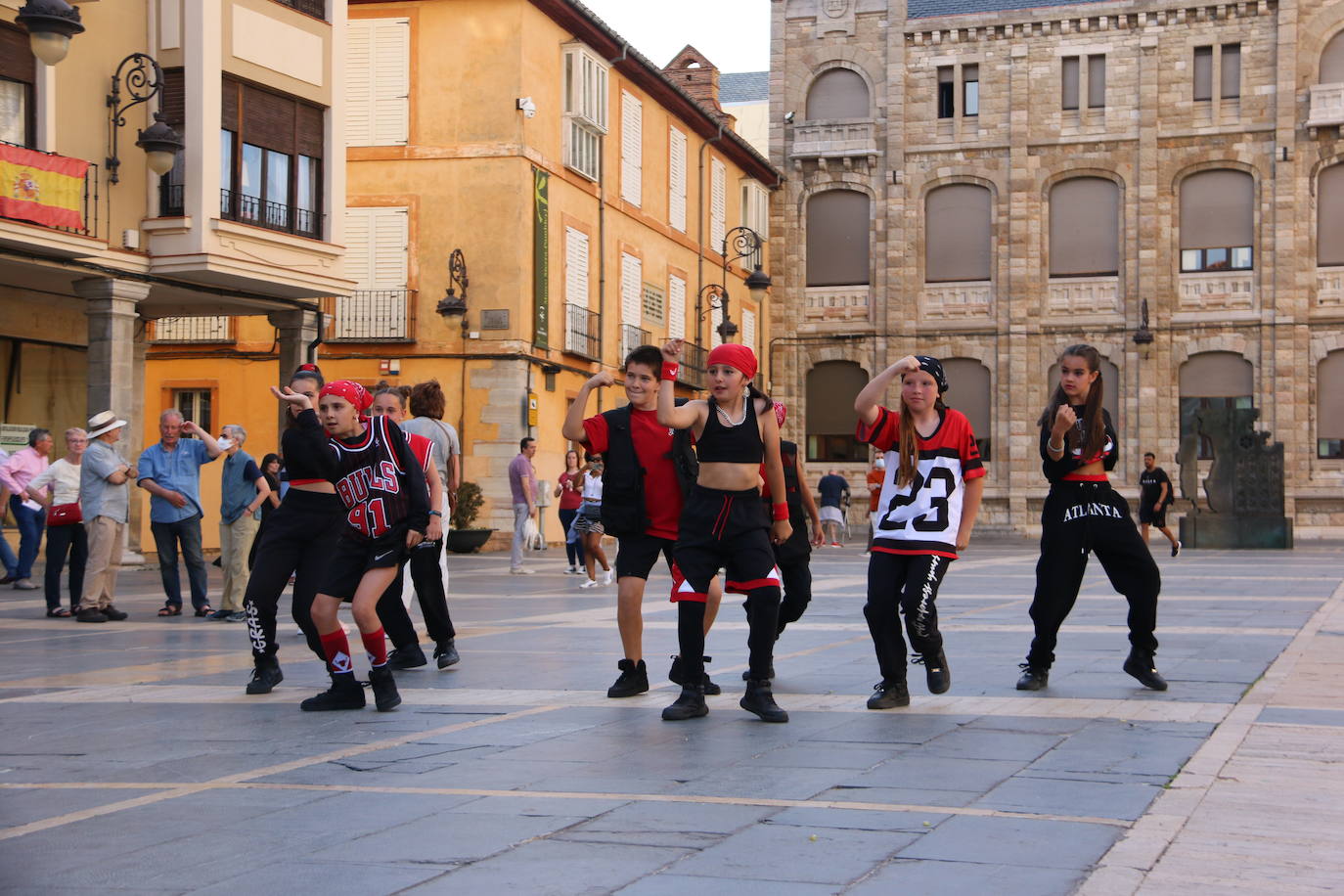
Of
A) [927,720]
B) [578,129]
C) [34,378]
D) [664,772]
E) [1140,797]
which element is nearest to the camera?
[1140,797]

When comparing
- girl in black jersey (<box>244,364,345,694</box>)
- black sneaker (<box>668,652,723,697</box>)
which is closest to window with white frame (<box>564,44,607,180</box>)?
girl in black jersey (<box>244,364,345,694</box>)

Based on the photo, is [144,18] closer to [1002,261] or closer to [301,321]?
[301,321]

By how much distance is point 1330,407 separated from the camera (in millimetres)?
41750

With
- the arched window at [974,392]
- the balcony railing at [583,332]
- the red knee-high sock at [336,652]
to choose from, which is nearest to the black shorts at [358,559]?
the red knee-high sock at [336,652]

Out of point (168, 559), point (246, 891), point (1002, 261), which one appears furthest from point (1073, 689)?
point (1002, 261)

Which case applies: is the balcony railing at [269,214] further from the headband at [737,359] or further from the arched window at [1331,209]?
the arched window at [1331,209]

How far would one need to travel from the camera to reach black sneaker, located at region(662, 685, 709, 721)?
7.55 m

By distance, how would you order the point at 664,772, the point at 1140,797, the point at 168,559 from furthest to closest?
the point at 168,559, the point at 664,772, the point at 1140,797

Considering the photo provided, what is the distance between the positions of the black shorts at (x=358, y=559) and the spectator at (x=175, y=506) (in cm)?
658

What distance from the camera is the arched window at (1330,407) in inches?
1641

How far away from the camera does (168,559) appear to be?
14.9 metres

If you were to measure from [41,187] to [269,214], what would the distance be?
3.83m

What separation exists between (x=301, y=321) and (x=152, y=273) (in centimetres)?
319

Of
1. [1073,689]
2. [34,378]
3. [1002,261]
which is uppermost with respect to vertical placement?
[1002,261]
